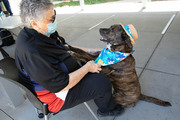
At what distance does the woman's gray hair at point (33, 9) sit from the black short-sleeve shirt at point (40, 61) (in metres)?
0.13

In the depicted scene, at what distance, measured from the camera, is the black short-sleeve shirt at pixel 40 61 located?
1312mm

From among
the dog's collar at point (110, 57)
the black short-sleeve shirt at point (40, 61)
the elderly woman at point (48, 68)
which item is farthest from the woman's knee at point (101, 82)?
the black short-sleeve shirt at point (40, 61)

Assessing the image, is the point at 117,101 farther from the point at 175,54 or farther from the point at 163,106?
the point at 175,54

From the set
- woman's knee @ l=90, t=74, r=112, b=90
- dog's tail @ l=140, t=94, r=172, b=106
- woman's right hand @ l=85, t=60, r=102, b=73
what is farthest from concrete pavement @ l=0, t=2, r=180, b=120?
woman's right hand @ l=85, t=60, r=102, b=73

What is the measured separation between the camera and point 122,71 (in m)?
1.90

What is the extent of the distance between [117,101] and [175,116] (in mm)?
704

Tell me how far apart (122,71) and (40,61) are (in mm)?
997

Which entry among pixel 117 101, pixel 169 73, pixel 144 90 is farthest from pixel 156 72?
pixel 117 101

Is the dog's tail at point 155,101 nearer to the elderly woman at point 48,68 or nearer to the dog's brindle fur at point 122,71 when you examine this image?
the dog's brindle fur at point 122,71

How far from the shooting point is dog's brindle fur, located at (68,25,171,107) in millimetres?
1842

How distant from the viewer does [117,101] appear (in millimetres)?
2062

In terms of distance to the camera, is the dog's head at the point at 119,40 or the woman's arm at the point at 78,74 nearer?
the woman's arm at the point at 78,74

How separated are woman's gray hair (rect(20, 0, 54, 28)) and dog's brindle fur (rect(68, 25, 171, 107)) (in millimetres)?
668

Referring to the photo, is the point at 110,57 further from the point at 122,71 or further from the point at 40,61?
the point at 40,61
